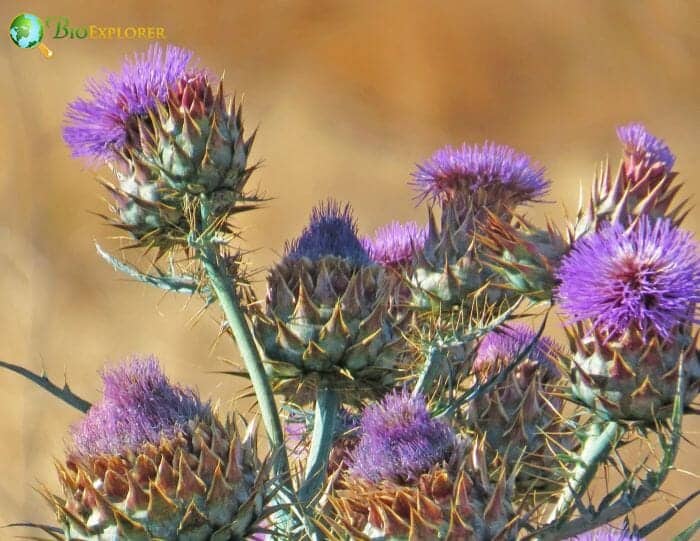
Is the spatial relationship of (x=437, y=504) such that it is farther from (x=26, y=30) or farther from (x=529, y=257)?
(x=26, y=30)

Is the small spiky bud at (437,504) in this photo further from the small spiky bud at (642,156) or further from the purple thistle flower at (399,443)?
the small spiky bud at (642,156)

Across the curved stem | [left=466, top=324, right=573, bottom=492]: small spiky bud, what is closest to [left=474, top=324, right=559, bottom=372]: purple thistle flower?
[left=466, top=324, right=573, bottom=492]: small spiky bud

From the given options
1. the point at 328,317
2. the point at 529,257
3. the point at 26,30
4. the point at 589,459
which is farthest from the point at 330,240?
the point at 26,30

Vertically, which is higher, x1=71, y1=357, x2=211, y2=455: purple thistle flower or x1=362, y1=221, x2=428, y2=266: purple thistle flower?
x1=362, y1=221, x2=428, y2=266: purple thistle flower

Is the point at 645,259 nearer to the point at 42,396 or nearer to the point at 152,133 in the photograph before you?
the point at 152,133

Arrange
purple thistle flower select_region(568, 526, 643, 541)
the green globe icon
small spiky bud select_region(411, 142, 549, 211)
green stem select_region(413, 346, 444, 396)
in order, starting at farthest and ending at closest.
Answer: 1. the green globe icon
2. small spiky bud select_region(411, 142, 549, 211)
3. green stem select_region(413, 346, 444, 396)
4. purple thistle flower select_region(568, 526, 643, 541)

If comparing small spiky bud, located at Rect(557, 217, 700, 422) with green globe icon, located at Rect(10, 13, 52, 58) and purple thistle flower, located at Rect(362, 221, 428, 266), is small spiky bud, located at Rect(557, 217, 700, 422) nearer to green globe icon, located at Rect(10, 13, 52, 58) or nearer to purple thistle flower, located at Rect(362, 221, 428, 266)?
purple thistle flower, located at Rect(362, 221, 428, 266)

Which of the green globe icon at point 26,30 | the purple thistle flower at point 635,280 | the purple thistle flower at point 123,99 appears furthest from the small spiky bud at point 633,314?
the green globe icon at point 26,30
